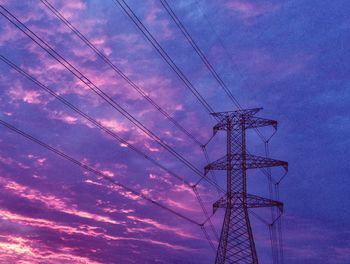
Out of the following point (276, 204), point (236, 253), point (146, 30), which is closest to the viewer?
point (146, 30)

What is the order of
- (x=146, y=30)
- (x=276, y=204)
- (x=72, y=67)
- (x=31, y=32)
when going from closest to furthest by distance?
(x=31, y=32)
(x=72, y=67)
(x=146, y=30)
(x=276, y=204)

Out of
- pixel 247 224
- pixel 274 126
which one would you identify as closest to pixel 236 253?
pixel 247 224

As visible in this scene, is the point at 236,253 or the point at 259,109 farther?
the point at 259,109

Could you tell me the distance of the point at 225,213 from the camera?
29469mm

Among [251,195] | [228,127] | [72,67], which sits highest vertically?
[228,127]

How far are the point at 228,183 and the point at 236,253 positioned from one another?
4315 millimetres

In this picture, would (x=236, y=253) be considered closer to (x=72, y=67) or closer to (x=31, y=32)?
(x=72, y=67)

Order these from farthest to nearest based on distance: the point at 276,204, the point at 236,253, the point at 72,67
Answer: the point at 276,204 < the point at 236,253 < the point at 72,67

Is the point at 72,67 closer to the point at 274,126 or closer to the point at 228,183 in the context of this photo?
the point at 228,183

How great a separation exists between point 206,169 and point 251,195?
334 cm

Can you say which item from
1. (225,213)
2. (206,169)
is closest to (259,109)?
(206,169)

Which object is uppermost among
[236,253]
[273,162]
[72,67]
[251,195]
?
[273,162]

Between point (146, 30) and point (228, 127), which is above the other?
point (228, 127)

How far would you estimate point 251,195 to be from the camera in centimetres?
3000
